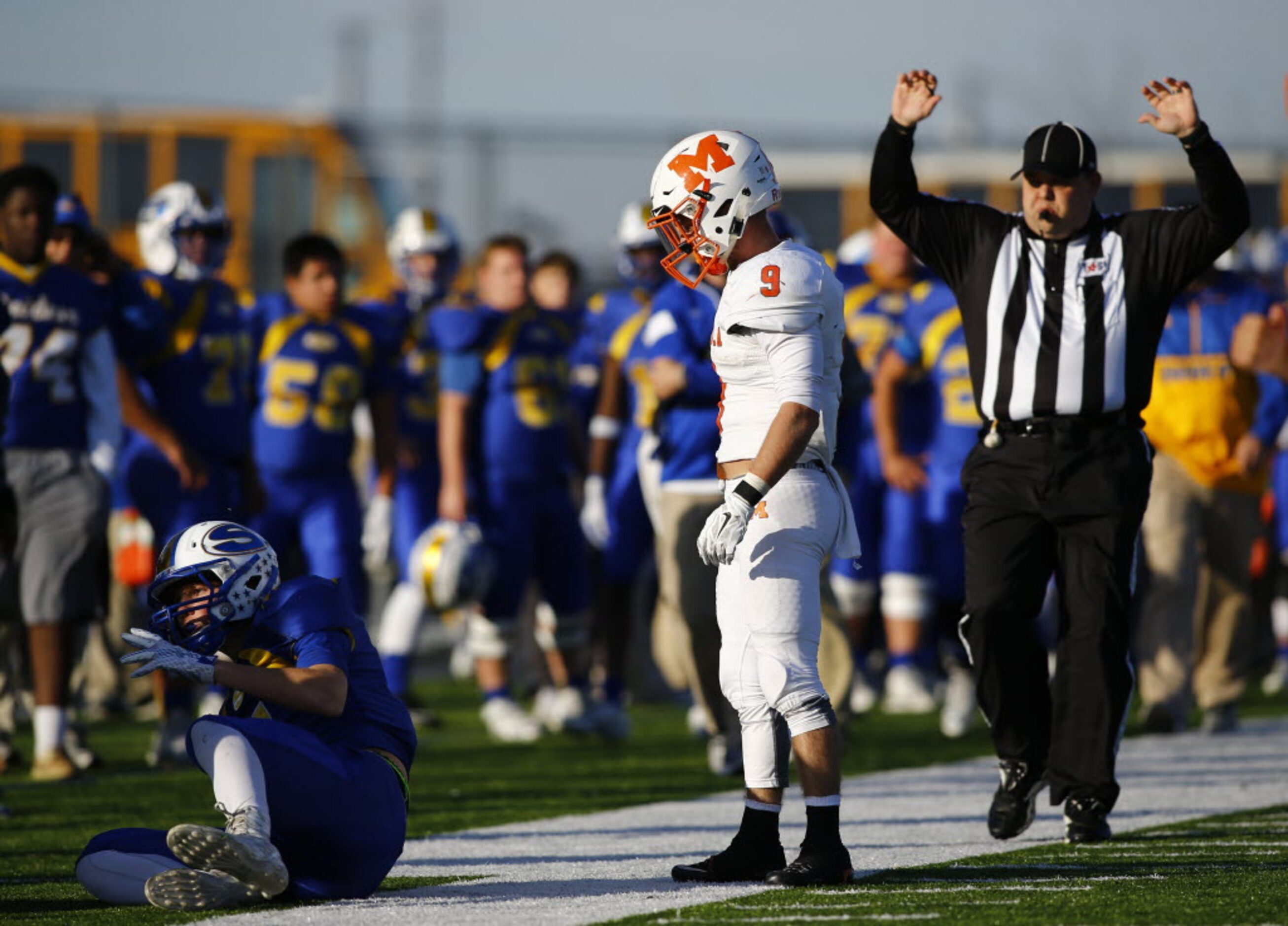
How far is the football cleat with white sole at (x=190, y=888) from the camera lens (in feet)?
15.2

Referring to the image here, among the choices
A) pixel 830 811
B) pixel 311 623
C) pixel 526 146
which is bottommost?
pixel 830 811

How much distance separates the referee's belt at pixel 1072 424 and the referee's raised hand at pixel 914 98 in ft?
3.11

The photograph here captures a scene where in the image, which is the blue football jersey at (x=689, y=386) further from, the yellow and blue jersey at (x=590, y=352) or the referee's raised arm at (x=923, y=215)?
the yellow and blue jersey at (x=590, y=352)

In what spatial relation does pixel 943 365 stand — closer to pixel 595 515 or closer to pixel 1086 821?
pixel 595 515

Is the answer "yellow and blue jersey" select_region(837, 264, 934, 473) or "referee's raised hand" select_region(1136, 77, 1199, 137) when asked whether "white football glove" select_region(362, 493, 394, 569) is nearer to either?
"yellow and blue jersey" select_region(837, 264, 934, 473)

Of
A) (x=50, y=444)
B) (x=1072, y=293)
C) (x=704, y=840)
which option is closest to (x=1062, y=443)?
(x=1072, y=293)

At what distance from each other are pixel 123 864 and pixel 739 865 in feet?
4.94

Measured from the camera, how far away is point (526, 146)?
1925cm

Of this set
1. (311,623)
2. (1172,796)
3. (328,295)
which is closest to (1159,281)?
(1172,796)

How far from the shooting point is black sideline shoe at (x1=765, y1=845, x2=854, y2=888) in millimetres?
5070

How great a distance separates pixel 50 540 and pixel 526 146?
1188 cm

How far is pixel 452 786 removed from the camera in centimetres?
785

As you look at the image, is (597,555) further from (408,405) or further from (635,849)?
(635,849)

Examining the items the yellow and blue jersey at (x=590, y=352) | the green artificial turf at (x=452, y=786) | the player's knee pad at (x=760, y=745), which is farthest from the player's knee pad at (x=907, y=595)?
the player's knee pad at (x=760, y=745)
